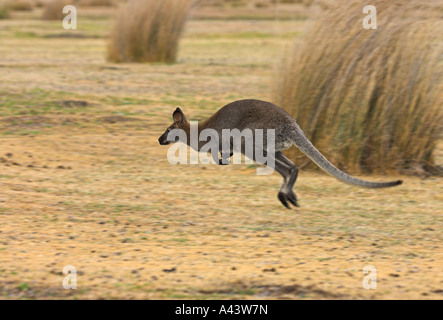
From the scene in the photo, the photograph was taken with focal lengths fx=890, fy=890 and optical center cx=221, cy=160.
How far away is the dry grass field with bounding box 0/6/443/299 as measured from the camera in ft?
15.8

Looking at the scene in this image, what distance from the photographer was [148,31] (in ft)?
49.4

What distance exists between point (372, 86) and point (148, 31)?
7883 millimetres

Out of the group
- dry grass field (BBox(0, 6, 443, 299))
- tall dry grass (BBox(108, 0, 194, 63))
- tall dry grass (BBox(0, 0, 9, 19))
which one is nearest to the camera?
dry grass field (BBox(0, 6, 443, 299))

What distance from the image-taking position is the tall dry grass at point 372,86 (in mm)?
7711

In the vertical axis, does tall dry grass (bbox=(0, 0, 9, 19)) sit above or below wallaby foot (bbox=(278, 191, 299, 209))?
above

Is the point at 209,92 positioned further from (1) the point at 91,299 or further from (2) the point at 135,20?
Result: (1) the point at 91,299

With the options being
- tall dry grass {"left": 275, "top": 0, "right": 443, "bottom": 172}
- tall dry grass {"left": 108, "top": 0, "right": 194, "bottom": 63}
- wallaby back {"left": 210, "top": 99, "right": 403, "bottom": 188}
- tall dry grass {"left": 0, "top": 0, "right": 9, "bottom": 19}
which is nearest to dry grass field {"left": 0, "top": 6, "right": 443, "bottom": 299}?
tall dry grass {"left": 275, "top": 0, "right": 443, "bottom": 172}

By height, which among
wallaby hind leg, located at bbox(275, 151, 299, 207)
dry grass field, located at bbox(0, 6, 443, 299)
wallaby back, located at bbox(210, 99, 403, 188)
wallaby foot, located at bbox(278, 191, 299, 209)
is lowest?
dry grass field, located at bbox(0, 6, 443, 299)

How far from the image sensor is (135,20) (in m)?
14.9

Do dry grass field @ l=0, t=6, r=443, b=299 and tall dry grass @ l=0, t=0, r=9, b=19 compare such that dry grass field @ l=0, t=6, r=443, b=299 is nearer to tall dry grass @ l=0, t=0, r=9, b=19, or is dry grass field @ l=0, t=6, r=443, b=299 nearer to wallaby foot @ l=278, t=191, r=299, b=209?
wallaby foot @ l=278, t=191, r=299, b=209

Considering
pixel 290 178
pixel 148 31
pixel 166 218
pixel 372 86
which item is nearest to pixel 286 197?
pixel 290 178

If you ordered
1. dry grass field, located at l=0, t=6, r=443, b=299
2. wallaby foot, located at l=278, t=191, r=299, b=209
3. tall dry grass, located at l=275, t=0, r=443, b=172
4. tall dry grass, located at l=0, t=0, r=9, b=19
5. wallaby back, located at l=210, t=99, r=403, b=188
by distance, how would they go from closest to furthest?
dry grass field, located at l=0, t=6, r=443, b=299 < wallaby back, located at l=210, t=99, r=403, b=188 < wallaby foot, located at l=278, t=191, r=299, b=209 < tall dry grass, located at l=275, t=0, r=443, b=172 < tall dry grass, located at l=0, t=0, r=9, b=19

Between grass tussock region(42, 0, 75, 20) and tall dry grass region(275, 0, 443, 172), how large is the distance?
19510 mm

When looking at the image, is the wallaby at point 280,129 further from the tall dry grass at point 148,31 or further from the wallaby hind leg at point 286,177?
the tall dry grass at point 148,31
